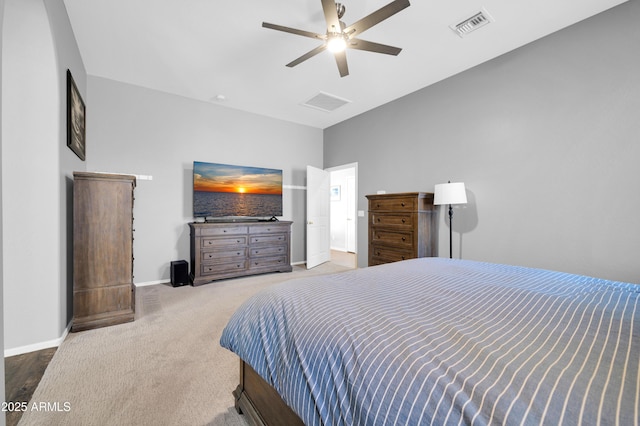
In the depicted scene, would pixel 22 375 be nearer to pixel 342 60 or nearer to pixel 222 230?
pixel 222 230

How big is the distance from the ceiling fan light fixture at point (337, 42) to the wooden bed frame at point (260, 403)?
2497 mm

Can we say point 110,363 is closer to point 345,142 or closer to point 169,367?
point 169,367

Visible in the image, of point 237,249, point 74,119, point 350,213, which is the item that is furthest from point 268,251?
point 350,213

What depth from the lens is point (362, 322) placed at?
3.04 feet

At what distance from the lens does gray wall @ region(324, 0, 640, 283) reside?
2336 mm

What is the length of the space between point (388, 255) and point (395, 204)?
71cm

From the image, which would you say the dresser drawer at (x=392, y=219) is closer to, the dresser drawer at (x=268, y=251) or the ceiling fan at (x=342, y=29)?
the dresser drawer at (x=268, y=251)

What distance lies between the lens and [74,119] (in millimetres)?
2674

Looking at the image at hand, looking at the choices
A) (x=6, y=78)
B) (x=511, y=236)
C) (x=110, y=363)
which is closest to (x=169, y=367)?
(x=110, y=363)

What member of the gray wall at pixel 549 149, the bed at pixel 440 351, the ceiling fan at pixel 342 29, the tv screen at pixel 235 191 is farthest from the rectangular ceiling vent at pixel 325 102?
the bed at pixel 440 351

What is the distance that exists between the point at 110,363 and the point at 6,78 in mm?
2292

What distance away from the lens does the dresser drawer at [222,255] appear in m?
3.99

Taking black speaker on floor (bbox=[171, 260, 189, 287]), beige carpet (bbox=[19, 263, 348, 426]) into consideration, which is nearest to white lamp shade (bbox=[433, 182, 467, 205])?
beige carpet (bbox=[19, 263, 348, 426])

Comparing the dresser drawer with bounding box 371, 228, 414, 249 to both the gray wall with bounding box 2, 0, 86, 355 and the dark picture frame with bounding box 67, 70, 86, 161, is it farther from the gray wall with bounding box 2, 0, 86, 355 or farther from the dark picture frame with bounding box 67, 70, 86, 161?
the dark picture frame with bounding box 67, 70, 86, 161
